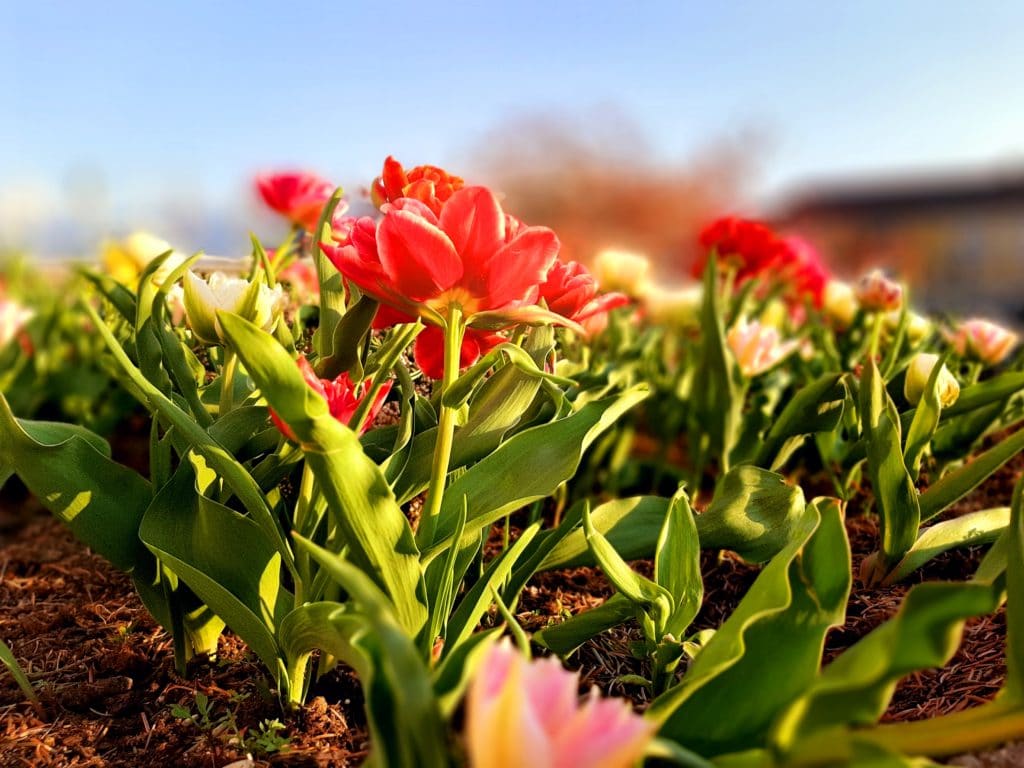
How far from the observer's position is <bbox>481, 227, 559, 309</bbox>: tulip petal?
0.81 metres

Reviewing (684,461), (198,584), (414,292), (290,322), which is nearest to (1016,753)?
(414,292)

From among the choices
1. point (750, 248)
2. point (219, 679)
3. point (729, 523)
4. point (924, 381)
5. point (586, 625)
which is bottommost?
point (219, 679)

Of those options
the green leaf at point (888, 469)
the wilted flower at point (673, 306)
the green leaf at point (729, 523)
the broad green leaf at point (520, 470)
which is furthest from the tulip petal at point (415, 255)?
the wilted flower at point (673, 306)

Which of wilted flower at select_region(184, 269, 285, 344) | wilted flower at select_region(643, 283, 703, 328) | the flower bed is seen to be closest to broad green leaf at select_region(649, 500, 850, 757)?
the flower bed

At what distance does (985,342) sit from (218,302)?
1.40m

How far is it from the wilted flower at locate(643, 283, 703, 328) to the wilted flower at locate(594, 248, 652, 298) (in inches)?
12.8

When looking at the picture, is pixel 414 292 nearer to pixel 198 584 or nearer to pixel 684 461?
pixel 198 584

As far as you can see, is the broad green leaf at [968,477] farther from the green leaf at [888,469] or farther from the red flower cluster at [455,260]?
the red flower cluster at [455,260]

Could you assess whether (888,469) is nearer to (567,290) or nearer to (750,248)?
(567,290)

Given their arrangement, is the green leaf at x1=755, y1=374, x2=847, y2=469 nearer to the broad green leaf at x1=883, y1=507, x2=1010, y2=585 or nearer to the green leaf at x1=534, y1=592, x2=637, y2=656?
the broad green leaf at x1=883, y1=507, x2=1010, y2=585

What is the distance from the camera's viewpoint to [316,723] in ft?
3.19

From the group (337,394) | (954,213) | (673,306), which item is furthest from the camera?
(954,213)

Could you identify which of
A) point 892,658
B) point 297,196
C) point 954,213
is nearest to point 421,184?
point 892,658

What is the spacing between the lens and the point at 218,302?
0.98 meters
